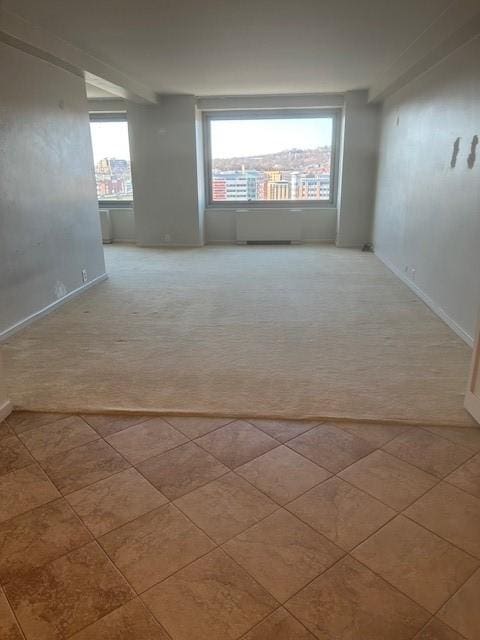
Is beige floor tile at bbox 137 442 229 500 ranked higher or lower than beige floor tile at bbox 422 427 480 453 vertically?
lower

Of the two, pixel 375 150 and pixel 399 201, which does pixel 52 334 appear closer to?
pixel 399 201

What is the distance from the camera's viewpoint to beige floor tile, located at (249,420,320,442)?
236 centimetres

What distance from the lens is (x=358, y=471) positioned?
6.77ft

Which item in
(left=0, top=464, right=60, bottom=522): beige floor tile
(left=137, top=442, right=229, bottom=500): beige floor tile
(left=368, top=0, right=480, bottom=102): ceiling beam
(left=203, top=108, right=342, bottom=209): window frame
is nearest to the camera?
(left=0, top=464, right=60, bottom=522): beige floor tile

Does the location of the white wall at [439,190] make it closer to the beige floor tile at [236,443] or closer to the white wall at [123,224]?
the beige floor tile at [236,443]

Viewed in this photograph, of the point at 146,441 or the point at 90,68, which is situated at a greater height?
the point at 90,68

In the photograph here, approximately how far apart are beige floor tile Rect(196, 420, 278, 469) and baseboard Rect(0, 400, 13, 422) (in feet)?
3.58

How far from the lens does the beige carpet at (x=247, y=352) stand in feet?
8.84

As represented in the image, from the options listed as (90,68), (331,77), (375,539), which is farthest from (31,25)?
(375,539)

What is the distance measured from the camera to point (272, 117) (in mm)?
8055

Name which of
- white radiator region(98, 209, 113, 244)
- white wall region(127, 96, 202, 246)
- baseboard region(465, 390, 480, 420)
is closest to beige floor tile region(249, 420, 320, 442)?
baseboard region(465, 390, 480, 420)

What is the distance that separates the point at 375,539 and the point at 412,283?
12.9 feet

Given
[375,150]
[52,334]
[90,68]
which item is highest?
[90,68]

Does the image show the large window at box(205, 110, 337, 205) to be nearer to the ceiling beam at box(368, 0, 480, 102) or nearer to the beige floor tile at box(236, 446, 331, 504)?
the ceiling beam at box(368, 0, 480, 102)
